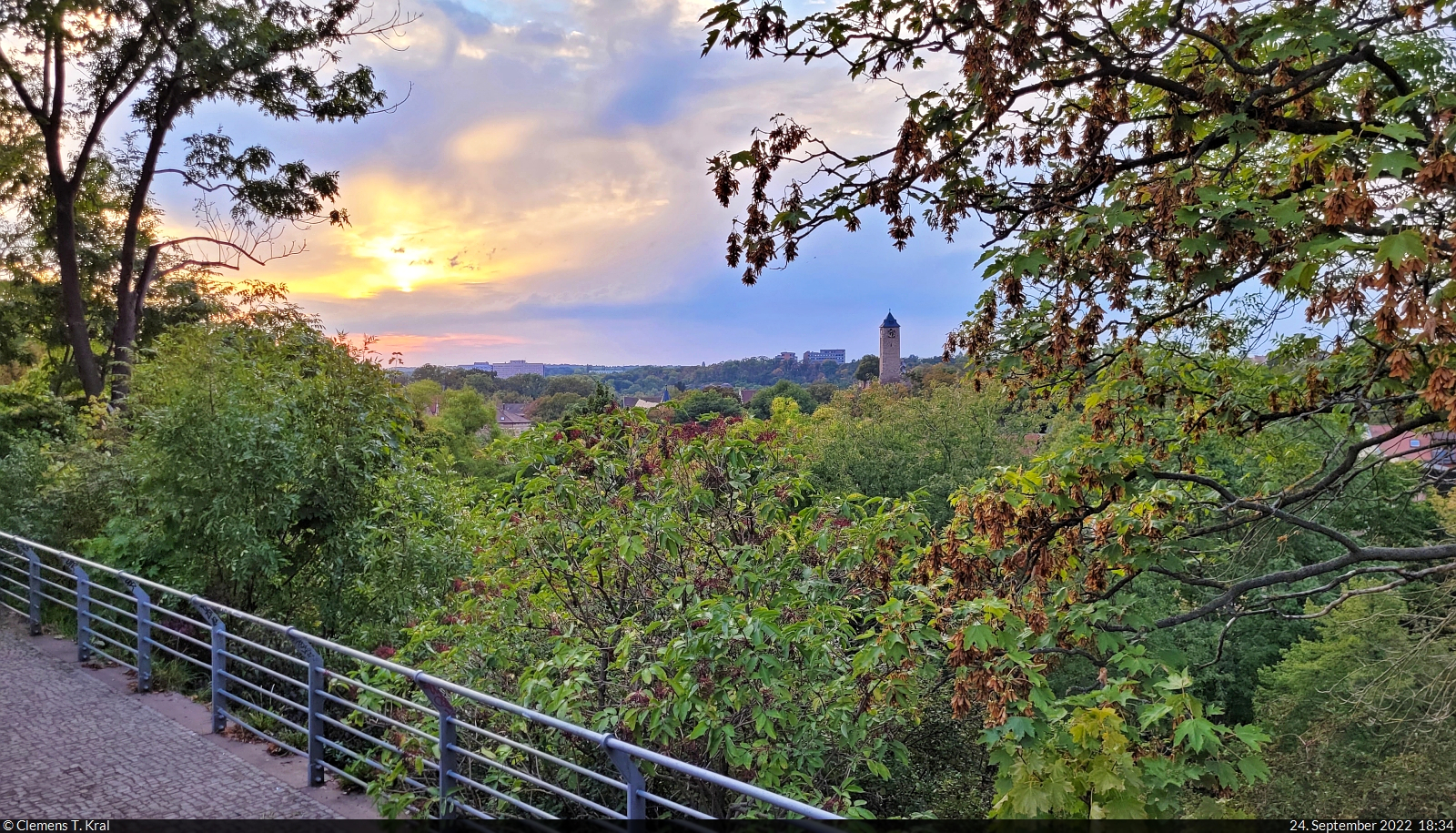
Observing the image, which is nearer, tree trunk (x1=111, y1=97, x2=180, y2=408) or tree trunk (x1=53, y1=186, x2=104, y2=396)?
tree trunk (x1=53, y1=186, x2=104, y2=396)

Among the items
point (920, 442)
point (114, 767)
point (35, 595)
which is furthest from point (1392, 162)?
point (920, 442)

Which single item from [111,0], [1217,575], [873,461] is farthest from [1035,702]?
[873,461]

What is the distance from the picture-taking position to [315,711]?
15.9 feet

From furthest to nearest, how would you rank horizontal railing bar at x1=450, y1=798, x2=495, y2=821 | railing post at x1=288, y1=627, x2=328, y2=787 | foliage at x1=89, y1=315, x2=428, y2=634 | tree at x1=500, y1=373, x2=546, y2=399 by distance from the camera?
tree at x1=500, y1=373, x2=546, y2=399 < foliage at x1=89, y1=315, x2=428, y2=634 < railing post at x1=288, y1=627, x2=328, y2=787 < horizontal railing bar at x1=450, y1=798, x2=495, y2=821

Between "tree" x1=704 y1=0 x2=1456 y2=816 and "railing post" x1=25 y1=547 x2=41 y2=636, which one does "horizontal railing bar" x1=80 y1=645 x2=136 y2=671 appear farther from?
"tree" x1=704 y1=0 x2=1456 y2=816

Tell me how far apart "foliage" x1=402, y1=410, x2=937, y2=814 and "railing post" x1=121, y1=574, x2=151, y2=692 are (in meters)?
2.15

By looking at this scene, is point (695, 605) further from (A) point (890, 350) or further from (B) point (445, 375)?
(B) point (445, 375)

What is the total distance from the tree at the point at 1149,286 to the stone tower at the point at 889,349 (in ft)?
169

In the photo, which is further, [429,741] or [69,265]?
[69,265]

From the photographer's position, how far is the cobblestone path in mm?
4602

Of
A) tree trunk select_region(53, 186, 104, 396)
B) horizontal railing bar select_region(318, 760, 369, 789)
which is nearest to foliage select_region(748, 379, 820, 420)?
tree trunk select_region(53, 186, 104, 396)

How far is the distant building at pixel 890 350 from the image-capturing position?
58.4 meters

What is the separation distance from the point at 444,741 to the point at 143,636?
400 cm

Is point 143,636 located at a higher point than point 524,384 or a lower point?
lower
